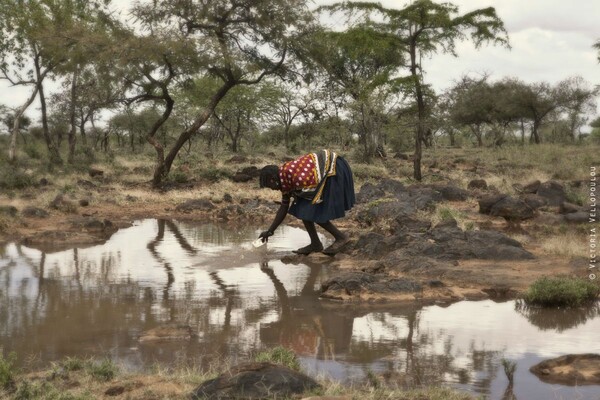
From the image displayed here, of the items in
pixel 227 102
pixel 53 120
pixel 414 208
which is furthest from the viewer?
pixel 53 120

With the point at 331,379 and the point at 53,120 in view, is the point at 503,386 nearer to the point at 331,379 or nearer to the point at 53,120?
the point at 331,379

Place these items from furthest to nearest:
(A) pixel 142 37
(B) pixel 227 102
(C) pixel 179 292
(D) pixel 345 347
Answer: (B) pixel 227 102 < (A) pixel 142 37 < (C) pixel 179 292 < (D) pixel 345 347

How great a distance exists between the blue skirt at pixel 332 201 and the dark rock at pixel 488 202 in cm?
595

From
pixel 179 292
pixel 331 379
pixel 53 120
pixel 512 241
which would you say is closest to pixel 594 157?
pixel 512 241

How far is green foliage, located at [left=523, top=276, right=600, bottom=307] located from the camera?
6941mm

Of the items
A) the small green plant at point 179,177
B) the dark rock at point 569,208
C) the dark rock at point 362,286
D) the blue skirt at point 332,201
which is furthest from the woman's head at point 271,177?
the small green plant at point 179,177

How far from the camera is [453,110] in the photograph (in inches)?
1672

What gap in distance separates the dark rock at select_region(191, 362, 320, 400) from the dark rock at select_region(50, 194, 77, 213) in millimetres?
11793

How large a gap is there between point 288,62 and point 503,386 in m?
18.2

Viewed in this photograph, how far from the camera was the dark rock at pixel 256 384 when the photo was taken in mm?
4117

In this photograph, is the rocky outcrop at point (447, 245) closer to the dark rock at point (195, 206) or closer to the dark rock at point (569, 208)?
the dark rock at point (569, 208)

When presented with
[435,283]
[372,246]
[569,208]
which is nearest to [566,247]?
[372,246]

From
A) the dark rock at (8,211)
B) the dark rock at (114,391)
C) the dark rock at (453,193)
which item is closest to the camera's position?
the dark rock at (114,391)

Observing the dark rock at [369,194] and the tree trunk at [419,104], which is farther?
the tree trunk at [419,104]
